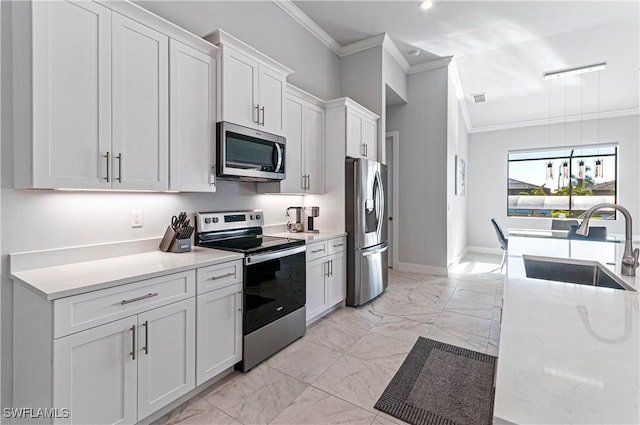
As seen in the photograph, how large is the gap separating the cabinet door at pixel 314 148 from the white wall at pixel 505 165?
5.33 meters

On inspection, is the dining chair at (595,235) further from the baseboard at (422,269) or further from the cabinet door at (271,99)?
the cabinet door at (271,99)

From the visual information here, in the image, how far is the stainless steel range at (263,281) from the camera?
2.20m

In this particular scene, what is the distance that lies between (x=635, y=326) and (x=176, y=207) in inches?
97.8

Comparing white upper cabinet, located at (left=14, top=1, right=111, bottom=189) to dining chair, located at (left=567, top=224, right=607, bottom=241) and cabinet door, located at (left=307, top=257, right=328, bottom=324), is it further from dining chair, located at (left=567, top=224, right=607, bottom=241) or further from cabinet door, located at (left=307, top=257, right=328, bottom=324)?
dining chair, located at (left=567, top=224, right=607, bottom=241)

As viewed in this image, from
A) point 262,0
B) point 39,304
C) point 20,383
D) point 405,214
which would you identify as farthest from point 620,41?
point 20,383

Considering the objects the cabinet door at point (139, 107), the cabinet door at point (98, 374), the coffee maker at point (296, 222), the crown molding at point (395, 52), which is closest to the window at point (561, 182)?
the crown molding at point (395, 52)

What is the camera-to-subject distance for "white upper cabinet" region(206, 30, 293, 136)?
7.45 feet

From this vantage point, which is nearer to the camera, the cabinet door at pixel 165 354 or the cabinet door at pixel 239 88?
the cabinet door at pixel 165 354

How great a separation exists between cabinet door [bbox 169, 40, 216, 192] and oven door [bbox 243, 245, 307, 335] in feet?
2.24

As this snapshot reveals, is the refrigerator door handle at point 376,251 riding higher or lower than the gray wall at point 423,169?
lower

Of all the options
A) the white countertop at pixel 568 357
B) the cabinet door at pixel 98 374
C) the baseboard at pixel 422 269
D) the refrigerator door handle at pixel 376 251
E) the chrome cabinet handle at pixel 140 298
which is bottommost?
the baseboard at pixel 422 269

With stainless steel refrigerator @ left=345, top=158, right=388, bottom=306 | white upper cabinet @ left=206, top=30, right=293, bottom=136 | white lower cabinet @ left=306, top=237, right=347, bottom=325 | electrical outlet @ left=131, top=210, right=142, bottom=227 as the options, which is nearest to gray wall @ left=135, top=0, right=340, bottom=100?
white upper cabinet @ left=206, top=30, right=293, bottom=136

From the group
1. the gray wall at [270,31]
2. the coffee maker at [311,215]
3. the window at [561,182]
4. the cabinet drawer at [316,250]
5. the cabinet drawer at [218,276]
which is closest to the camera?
the cabinet drawer at [218,276]

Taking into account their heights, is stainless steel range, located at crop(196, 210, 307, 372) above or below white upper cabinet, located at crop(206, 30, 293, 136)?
below
